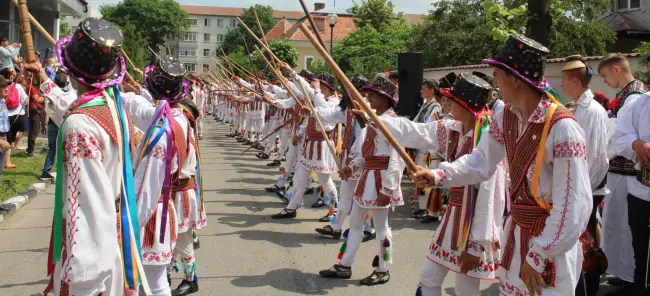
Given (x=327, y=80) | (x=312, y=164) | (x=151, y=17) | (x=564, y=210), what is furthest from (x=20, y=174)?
(x=151, y=17)

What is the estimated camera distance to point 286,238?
786 centimetres

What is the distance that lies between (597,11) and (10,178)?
25.4m

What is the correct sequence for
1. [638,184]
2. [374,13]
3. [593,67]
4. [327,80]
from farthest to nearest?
[374,13]
[593,67]
[327,80]
[638,184]

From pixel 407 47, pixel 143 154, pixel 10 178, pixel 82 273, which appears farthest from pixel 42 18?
pixel 82 273

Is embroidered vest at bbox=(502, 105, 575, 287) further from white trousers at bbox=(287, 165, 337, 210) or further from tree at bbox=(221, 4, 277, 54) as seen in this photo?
tree at bbox=(221, 4, 277, 54)

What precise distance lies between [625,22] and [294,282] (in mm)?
28552

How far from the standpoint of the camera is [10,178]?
1070 centimetres

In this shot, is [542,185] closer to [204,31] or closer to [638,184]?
[638,184]

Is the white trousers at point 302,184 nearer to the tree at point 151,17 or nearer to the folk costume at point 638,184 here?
the folk costume at point 638,184

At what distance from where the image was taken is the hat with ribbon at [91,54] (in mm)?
3004

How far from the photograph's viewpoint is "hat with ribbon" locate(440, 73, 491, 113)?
4.32m

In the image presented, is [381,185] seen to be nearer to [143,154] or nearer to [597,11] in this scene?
[143,154]

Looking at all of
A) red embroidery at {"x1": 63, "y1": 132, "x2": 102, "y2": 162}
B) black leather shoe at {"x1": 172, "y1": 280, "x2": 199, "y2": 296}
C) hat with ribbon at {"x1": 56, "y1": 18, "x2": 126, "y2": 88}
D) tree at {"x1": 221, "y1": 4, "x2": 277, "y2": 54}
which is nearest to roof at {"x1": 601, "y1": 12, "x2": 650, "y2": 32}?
black leather shoe at {"x1": 172, "y1": 280, "x2": 199, "y2": 296}

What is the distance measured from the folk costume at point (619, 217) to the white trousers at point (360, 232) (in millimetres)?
2120
